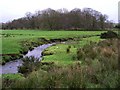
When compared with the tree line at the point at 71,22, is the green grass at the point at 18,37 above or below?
below

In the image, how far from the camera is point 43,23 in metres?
129

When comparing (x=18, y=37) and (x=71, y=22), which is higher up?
(x=71, y=22)

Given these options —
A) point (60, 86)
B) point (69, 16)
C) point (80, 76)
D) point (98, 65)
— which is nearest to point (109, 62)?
point (98, 65)

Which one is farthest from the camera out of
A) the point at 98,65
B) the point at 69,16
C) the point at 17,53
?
the point at 69,16

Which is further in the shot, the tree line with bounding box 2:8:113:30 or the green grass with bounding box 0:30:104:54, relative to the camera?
the tree line with bounding box 2:8:113:30

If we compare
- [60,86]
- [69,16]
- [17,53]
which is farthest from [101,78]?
[69,16]

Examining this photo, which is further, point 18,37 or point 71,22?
point 71,22

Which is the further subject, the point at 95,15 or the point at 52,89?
the point at 95,15

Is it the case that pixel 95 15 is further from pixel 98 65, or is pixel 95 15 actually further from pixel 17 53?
pixel 98 65

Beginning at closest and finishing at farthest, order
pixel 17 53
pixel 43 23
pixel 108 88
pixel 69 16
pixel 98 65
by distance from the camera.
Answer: pixel 108 88
pixel 98 65
pixel 17 53
pixel 43 23
pixel 69 16

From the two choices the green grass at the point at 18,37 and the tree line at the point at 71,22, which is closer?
the green grass at the point at 18,37

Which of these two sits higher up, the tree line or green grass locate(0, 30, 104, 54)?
the tree line

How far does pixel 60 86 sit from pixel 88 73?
2748 millimetres

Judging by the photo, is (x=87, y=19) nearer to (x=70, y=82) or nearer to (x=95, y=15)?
(x=95, y=15)
